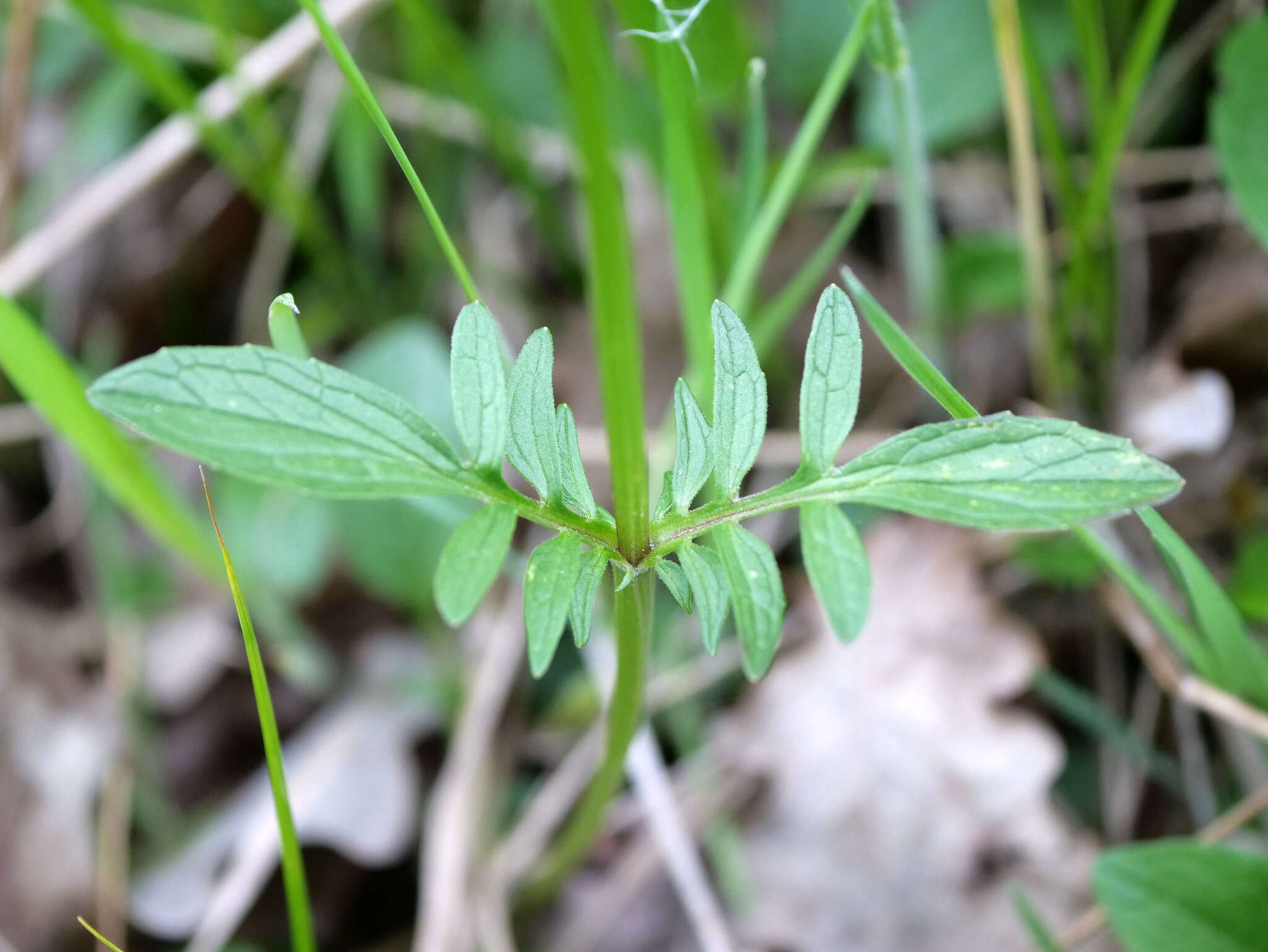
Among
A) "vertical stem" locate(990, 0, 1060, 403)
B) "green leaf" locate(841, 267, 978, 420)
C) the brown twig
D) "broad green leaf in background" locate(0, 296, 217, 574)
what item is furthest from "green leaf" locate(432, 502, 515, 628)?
the brown twig

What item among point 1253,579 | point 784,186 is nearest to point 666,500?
point 784,186

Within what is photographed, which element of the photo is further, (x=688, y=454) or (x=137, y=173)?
(x=137, y=173)

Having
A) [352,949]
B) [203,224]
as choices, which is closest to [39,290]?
[203,224]

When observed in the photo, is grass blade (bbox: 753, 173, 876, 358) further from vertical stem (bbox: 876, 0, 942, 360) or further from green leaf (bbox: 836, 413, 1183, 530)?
green leaf (bbox: 836, 413, 1183, 530)

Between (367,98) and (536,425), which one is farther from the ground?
(367,98)

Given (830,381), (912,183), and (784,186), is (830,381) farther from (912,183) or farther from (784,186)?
(912,183)

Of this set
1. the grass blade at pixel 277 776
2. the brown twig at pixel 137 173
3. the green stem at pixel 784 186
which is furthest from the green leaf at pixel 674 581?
the brown twig at pixel 137 173
